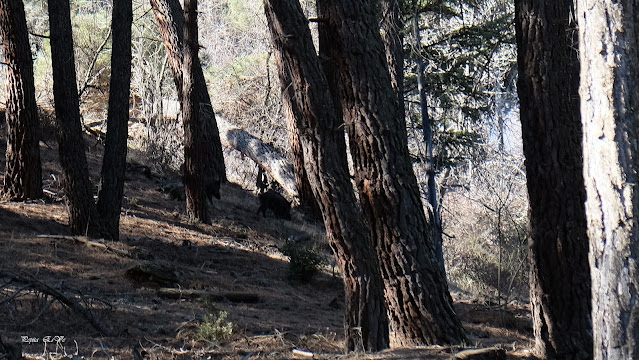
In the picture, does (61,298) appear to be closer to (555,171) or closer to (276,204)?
(555,171)

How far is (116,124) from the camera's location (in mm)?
10625

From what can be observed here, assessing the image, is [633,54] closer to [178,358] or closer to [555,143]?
[555,143]

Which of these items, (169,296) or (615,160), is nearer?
(615,160)

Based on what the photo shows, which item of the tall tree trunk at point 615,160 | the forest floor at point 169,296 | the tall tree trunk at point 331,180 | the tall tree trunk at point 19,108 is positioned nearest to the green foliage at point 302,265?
the forest floor at point 169,296

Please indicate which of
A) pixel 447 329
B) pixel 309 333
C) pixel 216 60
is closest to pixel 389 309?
pixel 447 329

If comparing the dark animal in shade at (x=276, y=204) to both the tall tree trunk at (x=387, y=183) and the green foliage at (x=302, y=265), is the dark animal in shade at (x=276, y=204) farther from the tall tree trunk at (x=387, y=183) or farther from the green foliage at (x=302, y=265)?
the tall tree trunk at (x=387, y=183)

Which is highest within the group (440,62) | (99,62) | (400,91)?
(99,62)

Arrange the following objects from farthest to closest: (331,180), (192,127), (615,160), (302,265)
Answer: (192,127) → (302,265) → (331,180) → (615,160)

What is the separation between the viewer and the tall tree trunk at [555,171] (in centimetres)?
670

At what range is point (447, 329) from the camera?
6570 millimetres

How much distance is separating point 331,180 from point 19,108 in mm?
7077

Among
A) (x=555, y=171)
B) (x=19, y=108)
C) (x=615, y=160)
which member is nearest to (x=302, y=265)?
(x=19, y=108)

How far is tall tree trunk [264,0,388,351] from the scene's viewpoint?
19.4ft

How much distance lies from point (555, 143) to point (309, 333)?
3.03 m
